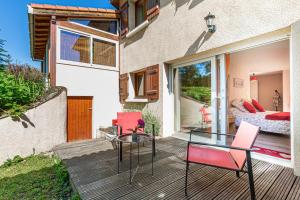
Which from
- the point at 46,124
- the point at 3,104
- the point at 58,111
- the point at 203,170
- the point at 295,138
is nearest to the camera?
the point at 295,138

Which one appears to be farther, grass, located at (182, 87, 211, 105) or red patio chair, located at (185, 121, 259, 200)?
grass, located at (182, 87, 211, 105)

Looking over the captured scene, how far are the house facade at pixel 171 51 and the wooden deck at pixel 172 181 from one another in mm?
581

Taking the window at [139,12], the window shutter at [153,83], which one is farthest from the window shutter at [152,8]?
the window shutter at [153,83]

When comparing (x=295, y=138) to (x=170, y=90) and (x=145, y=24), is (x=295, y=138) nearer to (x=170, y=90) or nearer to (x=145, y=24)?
(x=170, y=90)

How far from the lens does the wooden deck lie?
2.38 m

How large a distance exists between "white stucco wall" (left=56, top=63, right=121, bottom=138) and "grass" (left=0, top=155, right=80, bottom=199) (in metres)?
2.97

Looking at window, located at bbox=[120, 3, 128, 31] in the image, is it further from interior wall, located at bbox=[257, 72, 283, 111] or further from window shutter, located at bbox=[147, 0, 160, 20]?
interior wall, located at bbox=[257, 72, 283, 111]

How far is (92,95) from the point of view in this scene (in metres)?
7.46

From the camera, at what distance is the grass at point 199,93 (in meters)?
4.71

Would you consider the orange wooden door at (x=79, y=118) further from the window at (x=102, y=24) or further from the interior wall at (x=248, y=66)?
the interior wall at (x=248, y=66)

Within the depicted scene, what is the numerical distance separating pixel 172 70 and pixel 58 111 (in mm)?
4153

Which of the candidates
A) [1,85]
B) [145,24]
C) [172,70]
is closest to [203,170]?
[172,70]

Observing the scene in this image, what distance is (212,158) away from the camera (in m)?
2.49

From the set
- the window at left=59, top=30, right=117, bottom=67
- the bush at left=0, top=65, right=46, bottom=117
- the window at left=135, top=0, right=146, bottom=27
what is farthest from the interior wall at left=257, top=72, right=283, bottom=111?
the bush at left=0, top=65, right=46, bottom=117
